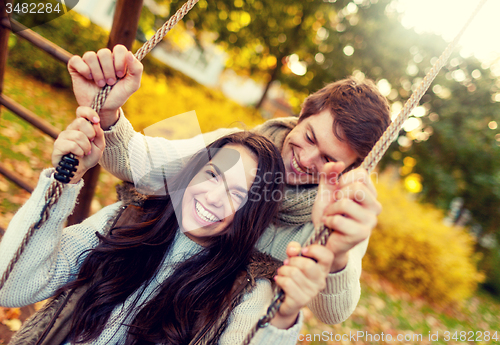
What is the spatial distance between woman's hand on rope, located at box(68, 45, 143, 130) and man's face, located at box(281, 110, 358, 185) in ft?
3.02

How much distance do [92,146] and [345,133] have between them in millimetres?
1192

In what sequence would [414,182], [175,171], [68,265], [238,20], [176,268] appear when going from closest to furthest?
[68,265], [176,268], [175,171], [414,182], [238,20]

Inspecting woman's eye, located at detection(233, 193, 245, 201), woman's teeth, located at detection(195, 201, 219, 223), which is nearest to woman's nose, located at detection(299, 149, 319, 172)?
woman's eye, located at detection(233, 193, 245, 201)

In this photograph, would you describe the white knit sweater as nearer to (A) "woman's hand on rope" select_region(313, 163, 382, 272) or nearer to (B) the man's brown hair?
(A) "woman's hand on rope" select_region(313, 163, 382, 272)

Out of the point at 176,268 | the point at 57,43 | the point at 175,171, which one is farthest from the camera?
the point at 57,43

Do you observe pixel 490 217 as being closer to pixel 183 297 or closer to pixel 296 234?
pixel 296 234

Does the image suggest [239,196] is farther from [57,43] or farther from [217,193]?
[57,43]

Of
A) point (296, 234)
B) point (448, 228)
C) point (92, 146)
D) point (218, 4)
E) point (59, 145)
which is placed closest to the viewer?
point (59, 145)

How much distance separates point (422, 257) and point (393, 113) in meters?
2.55

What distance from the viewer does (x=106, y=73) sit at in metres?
0.92

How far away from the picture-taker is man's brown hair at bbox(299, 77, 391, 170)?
1567 mm

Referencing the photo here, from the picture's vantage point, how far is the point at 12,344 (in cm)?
118

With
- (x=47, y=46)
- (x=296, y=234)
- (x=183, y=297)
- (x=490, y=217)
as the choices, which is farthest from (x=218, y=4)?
(x=490, y=217)

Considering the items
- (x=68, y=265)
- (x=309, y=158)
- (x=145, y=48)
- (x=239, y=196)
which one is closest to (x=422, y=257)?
(x=309, y=158)
